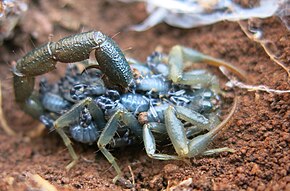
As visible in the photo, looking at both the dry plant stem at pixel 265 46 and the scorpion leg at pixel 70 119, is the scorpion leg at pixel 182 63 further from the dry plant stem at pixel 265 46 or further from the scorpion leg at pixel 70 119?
the scorpion leg at pixel 70 119

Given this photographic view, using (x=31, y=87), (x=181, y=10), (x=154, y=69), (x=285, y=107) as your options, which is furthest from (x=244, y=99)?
(x=31, y=87)

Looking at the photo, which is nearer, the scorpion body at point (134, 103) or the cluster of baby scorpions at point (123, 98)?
the cluster of baby scorpions at point (123, 98)

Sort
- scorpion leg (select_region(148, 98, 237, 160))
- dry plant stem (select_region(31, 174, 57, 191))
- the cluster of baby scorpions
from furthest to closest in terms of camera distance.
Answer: the cluster of baby scorpions → scorpion leg (select_region(148, 98, 237, 160)) → dry plant stem (select_region(31, 174, 57, 191))

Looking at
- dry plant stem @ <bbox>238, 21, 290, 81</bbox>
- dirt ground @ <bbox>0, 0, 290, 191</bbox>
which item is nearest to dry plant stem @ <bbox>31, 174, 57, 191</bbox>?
dirt ground @ <bbox>0, 0, 290, 191</bbox>

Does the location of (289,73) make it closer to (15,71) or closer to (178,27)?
(178,27)

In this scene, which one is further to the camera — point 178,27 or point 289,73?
point 178,27

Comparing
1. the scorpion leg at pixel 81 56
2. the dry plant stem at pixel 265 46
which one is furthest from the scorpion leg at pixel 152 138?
the dry plant stem at pixel 265 46

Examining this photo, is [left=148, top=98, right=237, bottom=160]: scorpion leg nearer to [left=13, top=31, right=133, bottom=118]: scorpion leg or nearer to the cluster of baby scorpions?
the cluster of baby scorpions

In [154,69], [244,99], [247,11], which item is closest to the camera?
[244,99]
